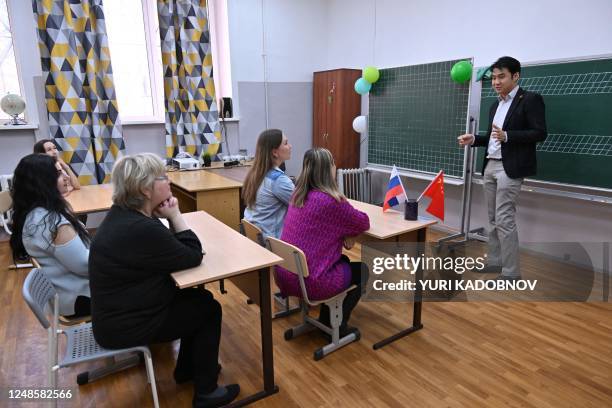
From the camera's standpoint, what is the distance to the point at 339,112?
545cm

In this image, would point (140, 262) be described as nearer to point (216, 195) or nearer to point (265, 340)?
point (265, 340)

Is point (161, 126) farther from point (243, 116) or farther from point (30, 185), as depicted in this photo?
point (30, 185)

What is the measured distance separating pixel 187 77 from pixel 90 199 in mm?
2222

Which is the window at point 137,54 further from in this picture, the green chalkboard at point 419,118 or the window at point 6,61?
the green chalkboard at point 419,118

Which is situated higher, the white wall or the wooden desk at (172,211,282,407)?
the white wall

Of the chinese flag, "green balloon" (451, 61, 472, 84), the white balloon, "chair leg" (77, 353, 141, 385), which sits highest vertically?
"green balloon" (451, 61, 472, 84)

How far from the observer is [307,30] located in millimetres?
5855

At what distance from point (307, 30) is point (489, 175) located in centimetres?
367

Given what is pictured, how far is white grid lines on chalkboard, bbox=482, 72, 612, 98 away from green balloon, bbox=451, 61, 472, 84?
0.46 meters

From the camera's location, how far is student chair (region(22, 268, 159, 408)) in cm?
158

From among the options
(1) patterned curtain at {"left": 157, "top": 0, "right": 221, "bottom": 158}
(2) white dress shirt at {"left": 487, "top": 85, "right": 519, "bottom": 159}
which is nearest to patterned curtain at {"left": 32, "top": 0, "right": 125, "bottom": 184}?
(1) patterned curtain at {"left": 157, "top": 0, "right": 221, "bottom": 158}

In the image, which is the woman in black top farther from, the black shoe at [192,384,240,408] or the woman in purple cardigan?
the woman in purple cardigan

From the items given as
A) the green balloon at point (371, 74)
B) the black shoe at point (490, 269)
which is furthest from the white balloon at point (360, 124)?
the black shoe at point (490, 269)

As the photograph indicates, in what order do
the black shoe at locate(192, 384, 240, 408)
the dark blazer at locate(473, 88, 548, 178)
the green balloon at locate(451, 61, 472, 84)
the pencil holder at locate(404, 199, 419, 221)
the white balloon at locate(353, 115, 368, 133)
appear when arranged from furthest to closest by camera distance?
the white balloon at locate(353, 115, 368, 133) → the green balloon at locate(451, 61, 472, 84) → the dark blazer at locate(473, 88, 548, 178) → the pencil holder at locate(404, 199, 419, 221) → the black shoe at locate(192, 384, 240, 408)
